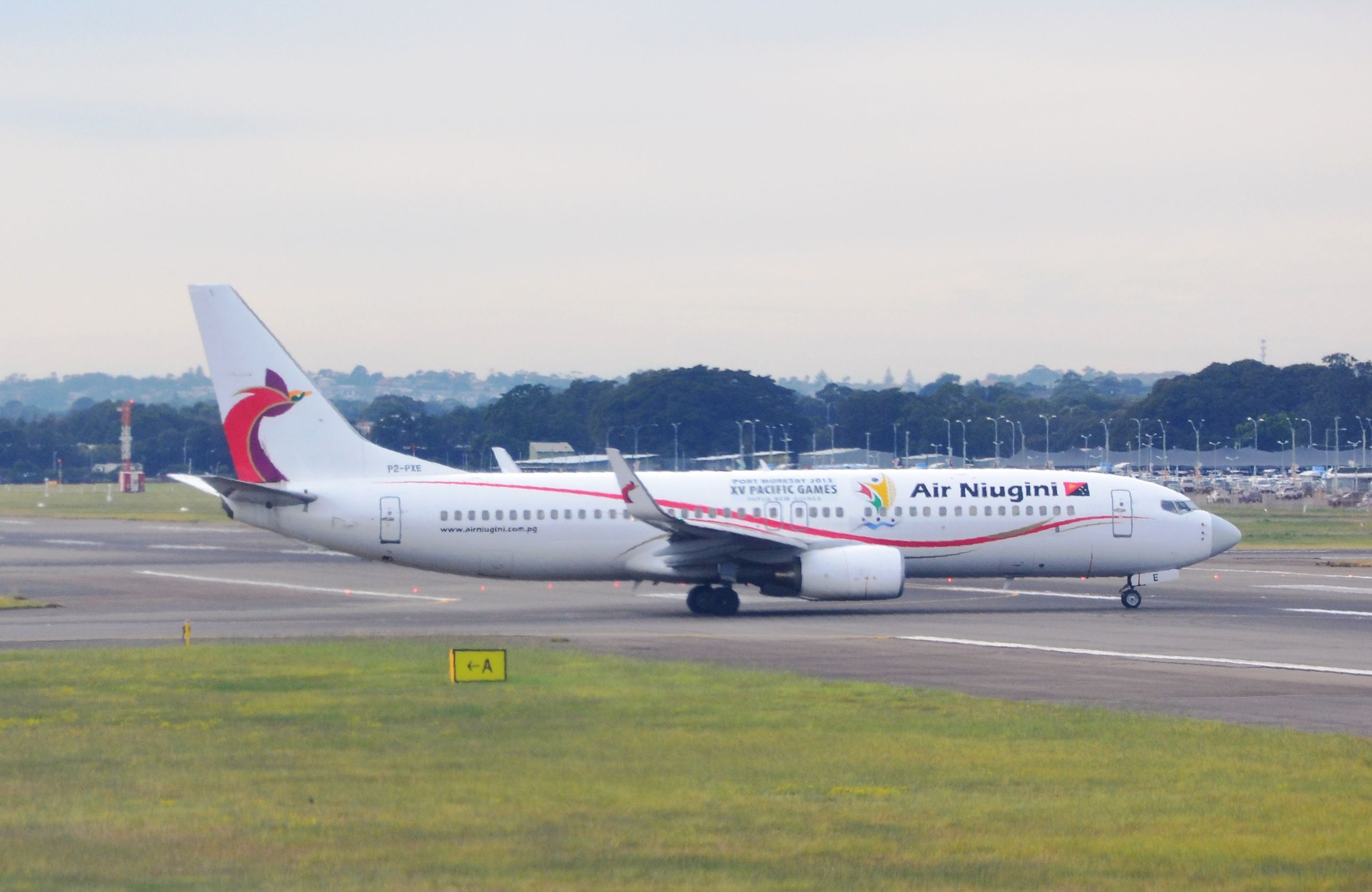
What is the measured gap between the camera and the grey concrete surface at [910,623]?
73.7ft

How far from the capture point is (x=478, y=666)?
21.9 m

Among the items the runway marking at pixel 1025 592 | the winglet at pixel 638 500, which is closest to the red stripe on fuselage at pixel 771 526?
the winglet at pixel 638 500

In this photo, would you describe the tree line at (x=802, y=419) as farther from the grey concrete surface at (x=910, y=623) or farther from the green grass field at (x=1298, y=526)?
the grey concrete surface at (x=910, y=623)

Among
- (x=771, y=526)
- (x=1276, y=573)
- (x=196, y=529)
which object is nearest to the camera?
(x=771, y=526)

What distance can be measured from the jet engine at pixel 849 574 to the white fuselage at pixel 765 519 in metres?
1.28

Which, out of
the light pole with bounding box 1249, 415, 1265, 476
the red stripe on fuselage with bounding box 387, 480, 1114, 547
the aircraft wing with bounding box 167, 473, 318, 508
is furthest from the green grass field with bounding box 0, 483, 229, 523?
the light pole with bounding box 1249, 415, 1265, 476

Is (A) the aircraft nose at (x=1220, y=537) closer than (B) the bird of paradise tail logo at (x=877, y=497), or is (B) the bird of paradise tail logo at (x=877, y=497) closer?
(B) the bird of paradise tail logo at (x=877, y=497)

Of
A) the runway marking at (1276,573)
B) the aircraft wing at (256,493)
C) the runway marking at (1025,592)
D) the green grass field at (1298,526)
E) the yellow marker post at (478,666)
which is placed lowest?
the runway marking at (1025,592)

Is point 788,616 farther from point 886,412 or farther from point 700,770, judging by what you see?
point 886,412

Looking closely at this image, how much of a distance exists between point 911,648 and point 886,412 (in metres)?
148

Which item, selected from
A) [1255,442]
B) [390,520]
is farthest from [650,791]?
[1255,442]

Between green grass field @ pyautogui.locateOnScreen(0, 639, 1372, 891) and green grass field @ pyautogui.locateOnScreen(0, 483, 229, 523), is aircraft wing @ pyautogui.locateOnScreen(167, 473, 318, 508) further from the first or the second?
green grass field @ pyautogui.locateOnScreen(0, 483, 229, 523)

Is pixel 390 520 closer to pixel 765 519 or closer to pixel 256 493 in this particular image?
pixel 256 493

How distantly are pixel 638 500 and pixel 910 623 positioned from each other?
21.6ft
